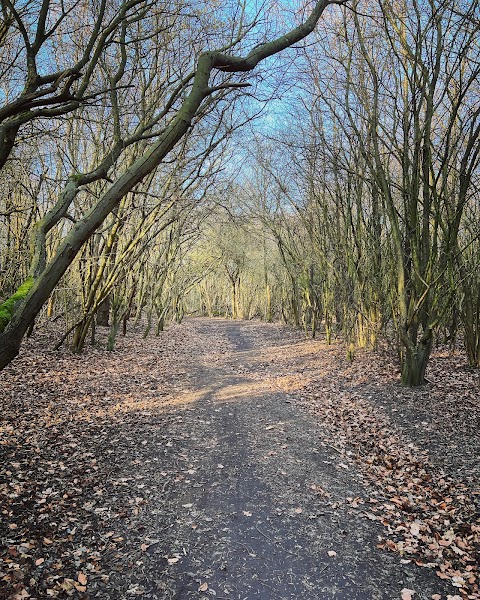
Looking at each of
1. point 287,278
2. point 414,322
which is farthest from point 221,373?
point 287,278

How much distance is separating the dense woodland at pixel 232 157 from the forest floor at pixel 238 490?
5.82 ft

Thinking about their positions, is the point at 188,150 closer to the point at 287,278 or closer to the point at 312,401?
the point at 312,401

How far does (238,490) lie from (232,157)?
53.8ft

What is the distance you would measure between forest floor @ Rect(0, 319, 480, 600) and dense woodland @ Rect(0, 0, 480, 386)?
1773 millimetres

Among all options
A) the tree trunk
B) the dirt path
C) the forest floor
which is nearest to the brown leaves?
the forest floor

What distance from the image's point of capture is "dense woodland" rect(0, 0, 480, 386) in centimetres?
453

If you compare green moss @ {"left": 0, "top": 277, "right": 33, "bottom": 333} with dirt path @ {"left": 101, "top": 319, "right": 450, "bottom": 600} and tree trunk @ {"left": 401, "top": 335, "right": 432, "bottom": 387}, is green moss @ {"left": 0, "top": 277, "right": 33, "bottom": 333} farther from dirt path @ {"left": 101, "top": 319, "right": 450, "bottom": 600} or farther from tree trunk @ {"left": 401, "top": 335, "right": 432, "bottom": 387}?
tree trunk @ {"left": 401, "top": 335, "right": 432, "bottom": 387}

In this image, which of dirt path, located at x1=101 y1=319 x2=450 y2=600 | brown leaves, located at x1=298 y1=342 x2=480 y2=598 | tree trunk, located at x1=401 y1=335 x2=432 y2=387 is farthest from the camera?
tree trunk, located at x1=401 y1=335 x2=432 y2=387

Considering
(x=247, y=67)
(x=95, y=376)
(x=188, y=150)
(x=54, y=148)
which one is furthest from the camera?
(x=188, y=150)

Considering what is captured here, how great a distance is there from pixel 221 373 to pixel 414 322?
5.19 metres

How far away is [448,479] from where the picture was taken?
5.18m

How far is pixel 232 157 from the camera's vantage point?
755 inches

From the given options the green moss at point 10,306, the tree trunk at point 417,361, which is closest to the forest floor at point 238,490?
the tree trunk at point 417,361

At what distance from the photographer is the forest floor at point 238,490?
362 centimetres
